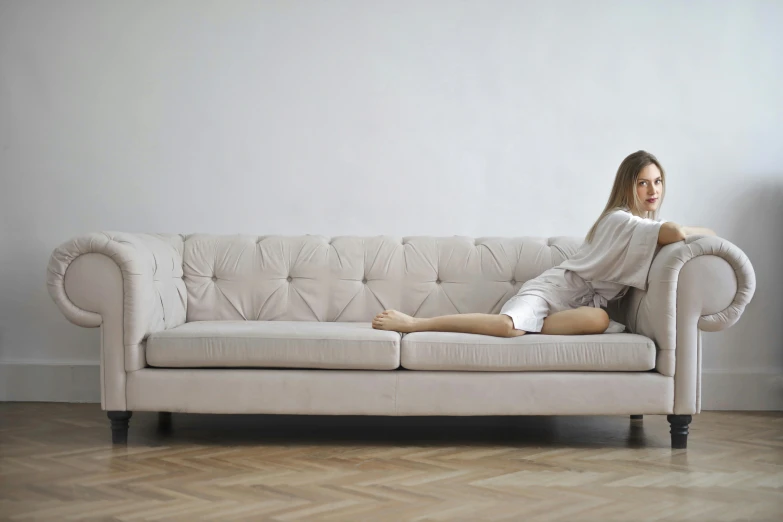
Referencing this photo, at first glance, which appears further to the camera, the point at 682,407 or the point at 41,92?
the point at 41,92

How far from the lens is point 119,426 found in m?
2.73

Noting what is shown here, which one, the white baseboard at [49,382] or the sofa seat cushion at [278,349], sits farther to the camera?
the white baseboard at [49,382]

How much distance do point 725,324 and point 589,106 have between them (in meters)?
1.50

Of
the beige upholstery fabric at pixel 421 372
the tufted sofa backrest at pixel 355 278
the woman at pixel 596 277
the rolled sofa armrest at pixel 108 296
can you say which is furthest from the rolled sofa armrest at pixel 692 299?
the rolled sofa armrest at pixel 108 296

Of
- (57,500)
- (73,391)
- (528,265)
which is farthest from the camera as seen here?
(73,391)

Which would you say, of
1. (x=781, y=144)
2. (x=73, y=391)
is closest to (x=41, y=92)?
(x=73, y=391)

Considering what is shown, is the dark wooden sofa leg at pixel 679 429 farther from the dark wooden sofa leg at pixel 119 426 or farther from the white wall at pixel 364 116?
the dark wooden sofa leg at pixel 119 426

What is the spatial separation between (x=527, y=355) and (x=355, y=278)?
3.09ft

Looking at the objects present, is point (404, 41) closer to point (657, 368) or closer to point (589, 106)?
point (589, 106)

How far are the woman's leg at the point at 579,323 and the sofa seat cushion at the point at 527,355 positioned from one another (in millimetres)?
92

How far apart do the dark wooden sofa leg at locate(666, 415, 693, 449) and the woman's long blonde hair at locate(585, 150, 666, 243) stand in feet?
2.63

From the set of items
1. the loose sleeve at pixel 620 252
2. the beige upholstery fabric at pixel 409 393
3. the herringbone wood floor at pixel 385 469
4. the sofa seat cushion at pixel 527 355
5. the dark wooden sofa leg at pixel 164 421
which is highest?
the loose sleeve at pixel 620 252

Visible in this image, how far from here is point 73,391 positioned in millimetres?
3705

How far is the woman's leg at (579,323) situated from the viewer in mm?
2768
